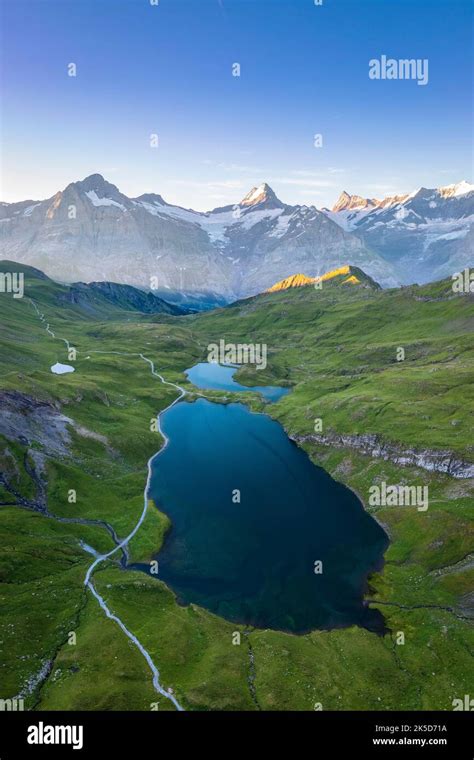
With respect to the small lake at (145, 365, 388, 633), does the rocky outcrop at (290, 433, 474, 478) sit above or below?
above

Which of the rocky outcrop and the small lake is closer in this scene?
the small lake

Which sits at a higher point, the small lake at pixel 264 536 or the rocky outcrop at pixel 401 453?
the rocky outcrop at pixel 401 453

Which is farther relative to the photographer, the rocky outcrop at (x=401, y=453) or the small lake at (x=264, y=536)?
the rocky outcrop at (x=401, y=453)

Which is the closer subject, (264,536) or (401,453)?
(264,536)
